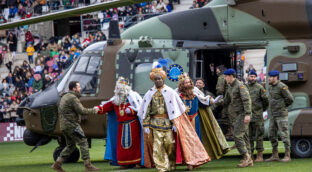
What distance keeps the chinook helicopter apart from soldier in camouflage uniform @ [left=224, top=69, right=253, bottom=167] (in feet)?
5.26

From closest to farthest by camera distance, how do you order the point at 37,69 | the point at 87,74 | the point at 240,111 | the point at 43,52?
the point at 240,111 < the point at 87,74 < the point at 37,69 < the point at 43,52

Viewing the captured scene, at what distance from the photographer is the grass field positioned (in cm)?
1146

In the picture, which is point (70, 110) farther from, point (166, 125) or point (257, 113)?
point (257, 113)

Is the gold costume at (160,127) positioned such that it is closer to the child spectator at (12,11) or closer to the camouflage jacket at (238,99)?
the camouflage jacket at (238,99)

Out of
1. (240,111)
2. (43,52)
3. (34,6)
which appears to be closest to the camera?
(240,111)

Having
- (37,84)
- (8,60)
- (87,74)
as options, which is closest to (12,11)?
(8,60)

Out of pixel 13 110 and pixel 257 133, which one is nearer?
pixel 257 133

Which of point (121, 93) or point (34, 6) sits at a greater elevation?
point (34, 6)

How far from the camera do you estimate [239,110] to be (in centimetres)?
1200

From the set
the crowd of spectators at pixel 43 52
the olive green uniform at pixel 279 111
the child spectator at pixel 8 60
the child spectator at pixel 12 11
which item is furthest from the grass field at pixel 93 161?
the child spectator at pixel 12 11

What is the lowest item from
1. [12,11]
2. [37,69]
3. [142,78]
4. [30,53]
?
[142,78]

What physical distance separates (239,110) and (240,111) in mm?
29

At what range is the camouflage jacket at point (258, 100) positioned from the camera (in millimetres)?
12797

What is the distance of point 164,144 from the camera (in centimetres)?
1124
